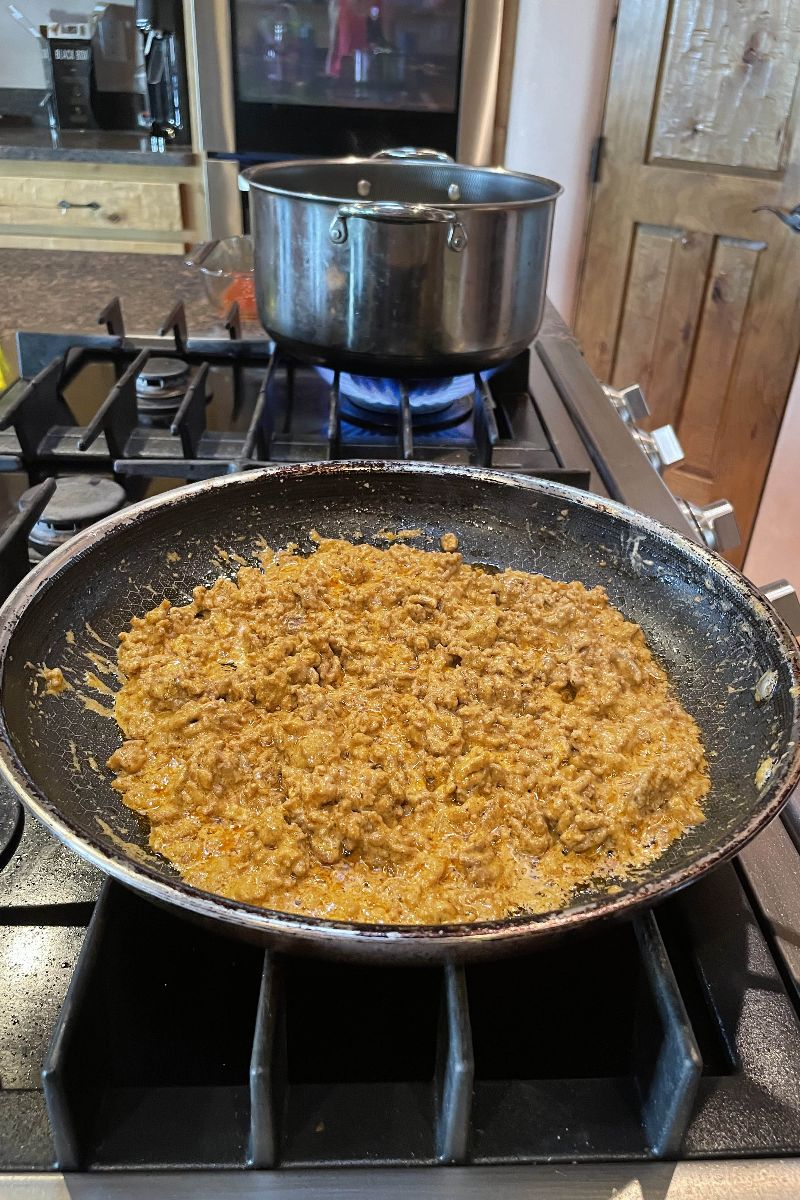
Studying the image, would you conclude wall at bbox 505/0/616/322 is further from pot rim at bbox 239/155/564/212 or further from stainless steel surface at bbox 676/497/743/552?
stainless steel surface at bbox 676/497/743/552

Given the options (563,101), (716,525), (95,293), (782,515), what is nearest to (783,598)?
(716,525)

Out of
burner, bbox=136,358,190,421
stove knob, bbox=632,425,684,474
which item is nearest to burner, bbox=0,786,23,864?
burner, bbox=136,358,190,421

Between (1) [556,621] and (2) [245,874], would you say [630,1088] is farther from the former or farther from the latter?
(1) [556,621]

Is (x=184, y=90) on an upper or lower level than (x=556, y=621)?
upper

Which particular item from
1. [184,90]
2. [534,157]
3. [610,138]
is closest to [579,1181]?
[610,138]

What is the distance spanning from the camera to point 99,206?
3.14 m

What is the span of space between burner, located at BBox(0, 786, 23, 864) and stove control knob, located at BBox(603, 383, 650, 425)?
3.63ft

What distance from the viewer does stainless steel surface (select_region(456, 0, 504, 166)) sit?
293cm

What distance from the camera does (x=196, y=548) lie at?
987 mm

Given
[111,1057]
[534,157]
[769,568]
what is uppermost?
[534,157]

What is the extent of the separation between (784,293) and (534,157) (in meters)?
0.99

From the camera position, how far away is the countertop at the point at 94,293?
158 cm

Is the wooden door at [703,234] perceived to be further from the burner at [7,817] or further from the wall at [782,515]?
the burner at [7,817]

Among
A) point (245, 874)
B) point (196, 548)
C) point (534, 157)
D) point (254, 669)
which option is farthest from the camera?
point (534, 157)
